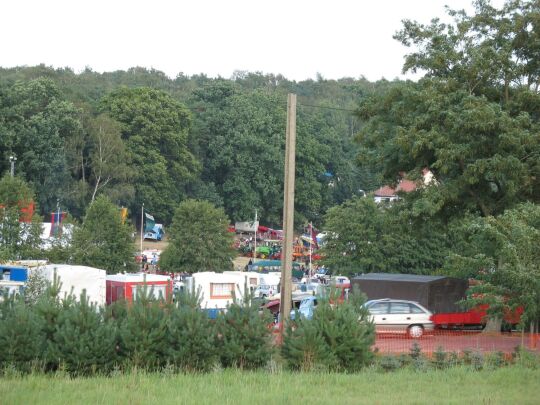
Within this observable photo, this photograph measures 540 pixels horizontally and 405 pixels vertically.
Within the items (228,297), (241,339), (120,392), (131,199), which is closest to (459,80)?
(228,297)

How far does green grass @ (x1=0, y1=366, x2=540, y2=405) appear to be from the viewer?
43.8ft

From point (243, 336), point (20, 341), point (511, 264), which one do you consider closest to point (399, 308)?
point (511, 264)

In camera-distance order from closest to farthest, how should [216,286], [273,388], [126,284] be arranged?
[273,388] < [126,284] < [216,286]

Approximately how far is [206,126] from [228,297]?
5797cm

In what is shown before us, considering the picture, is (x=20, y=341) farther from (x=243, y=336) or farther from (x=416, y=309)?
(x=416, y=309)

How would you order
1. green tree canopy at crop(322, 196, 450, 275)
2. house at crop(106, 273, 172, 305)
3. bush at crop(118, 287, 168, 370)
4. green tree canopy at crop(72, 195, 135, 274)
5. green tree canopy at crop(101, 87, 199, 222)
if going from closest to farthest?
bush at crop(118, 287, 168, 370), house at crop(106, 273, 172, 305), green tree canopy at crop(72, 195, 135, 274), green tree canopy at crop(322, 196, 450, 275), green tree canopy at crop(101, 87, 199, 222)

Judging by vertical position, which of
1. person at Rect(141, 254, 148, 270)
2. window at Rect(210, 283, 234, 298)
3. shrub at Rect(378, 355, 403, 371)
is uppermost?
person at Rect(141, 254, 148, 270)

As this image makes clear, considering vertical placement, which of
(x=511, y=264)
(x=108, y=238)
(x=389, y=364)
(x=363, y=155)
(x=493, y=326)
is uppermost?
(x=363, y=155)

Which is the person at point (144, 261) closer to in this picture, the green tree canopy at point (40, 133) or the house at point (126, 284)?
the green tree canopy at point (40, 133)

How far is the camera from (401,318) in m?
28.8

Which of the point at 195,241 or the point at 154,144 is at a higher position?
the point at 154,144

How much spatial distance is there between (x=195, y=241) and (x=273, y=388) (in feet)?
134

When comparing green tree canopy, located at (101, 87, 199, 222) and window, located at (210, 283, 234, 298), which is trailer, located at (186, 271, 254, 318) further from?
green tree canopy, located at (101, 87, 199, 222)

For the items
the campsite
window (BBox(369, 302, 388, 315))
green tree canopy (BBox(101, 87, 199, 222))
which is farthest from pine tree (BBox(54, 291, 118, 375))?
green tree canopy (BBox(101, 87, 199, 222))
